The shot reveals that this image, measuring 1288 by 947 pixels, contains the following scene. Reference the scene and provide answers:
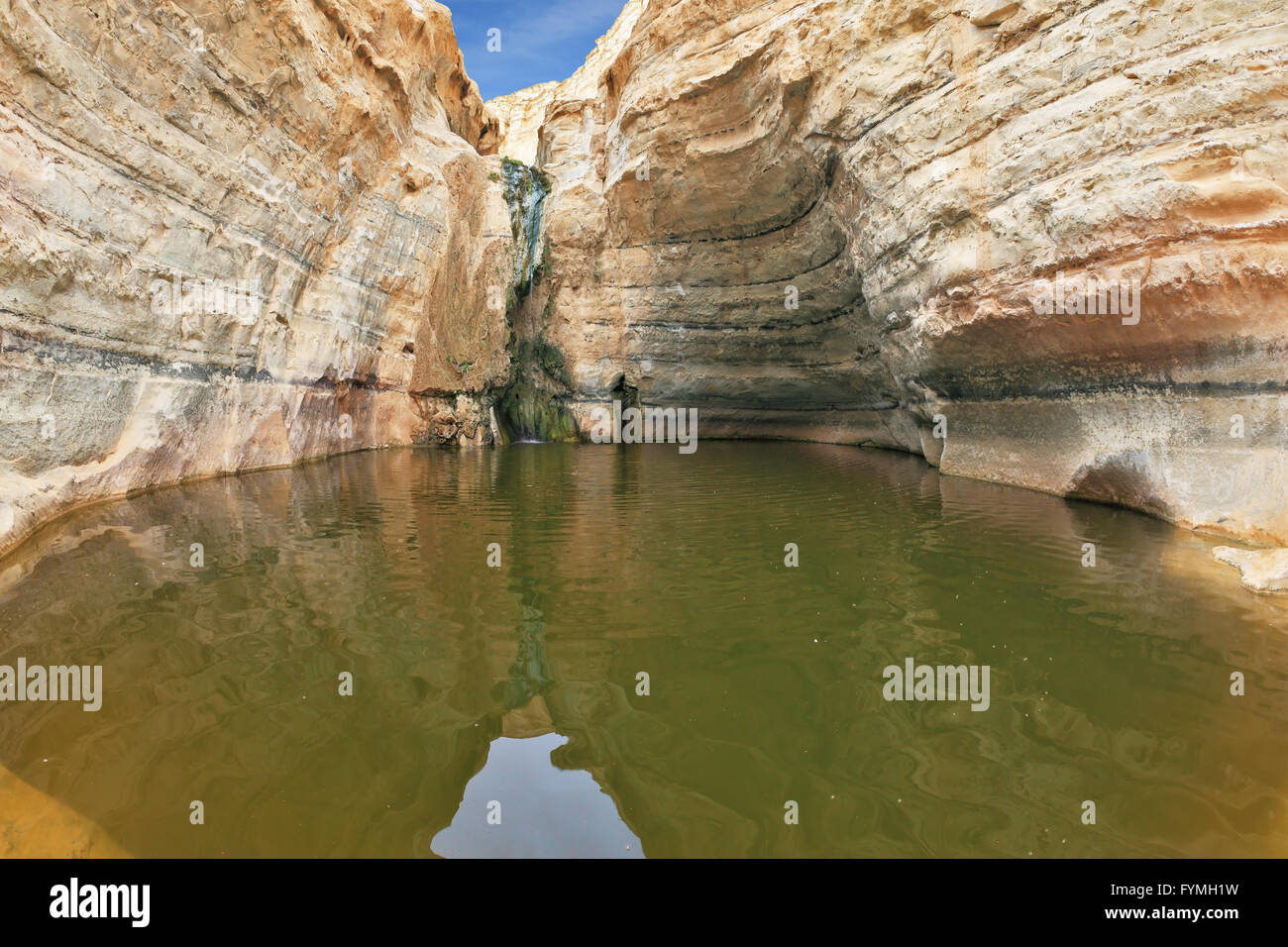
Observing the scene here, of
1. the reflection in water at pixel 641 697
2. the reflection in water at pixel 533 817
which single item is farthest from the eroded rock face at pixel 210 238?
the reflection in water at pixel 533 817

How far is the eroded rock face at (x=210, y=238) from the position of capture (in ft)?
29.7

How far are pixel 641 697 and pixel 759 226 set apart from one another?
18.7m

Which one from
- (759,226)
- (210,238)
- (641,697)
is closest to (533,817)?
(641,697)

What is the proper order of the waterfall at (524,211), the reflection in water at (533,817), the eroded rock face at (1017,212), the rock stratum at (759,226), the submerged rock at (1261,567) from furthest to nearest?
the waterfall at (524,211), the rock stratum at (759,226), the eroded rock face at (1017,212), the submerged rock at (1261,567), the reflection in water at (533,817)

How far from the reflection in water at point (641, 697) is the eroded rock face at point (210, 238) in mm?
3334

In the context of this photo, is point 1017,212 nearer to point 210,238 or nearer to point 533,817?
point 533,817

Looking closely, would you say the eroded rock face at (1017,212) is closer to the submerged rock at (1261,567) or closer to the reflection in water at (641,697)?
the submerged rock at (1261,567)

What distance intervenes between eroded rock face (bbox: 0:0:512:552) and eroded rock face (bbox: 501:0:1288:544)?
7759mm

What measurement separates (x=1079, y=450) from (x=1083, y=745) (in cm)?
800

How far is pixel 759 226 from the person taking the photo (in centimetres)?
2027

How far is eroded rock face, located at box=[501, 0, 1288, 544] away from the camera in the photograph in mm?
7402
